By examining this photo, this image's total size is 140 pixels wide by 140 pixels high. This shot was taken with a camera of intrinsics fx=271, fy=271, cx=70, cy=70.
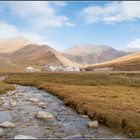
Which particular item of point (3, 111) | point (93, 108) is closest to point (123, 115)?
point (93, 108)

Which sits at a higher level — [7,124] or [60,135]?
[7,124]

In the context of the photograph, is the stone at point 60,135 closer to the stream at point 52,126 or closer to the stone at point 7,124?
the stream at point 52,126

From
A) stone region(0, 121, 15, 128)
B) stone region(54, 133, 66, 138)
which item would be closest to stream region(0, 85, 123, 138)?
stone region(54, 133, 66, 138)

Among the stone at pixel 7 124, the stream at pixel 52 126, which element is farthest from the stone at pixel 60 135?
the stone at pixel 7 124

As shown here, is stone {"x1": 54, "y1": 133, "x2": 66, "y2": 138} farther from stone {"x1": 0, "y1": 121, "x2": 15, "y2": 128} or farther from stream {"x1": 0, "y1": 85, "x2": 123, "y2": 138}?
stone {"x1": 0, "y1": 121, "x2": 15, "y2": 128}

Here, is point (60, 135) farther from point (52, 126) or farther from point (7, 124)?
point (7, 124)

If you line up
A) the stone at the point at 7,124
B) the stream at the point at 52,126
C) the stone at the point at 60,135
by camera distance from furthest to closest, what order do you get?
the stone at the point at 7,124, the stream at the point at 52,126, the stone at the point at 60,135

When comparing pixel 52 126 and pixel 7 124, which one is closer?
pixel 7 124

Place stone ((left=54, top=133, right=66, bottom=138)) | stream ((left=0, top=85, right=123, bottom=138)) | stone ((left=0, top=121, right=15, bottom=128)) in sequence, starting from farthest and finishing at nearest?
stone ((left=0, top=121, right=15, bottom=128))
stream ((left=0, top=85, right=123, bottom=138))
stone ((left=54, top=133, right=66, bottom=138))

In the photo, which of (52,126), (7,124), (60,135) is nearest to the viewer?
(60,135)

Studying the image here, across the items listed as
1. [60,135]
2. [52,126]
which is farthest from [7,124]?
[60,135]

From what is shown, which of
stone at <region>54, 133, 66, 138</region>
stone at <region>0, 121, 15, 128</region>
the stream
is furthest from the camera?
stone at <region>0, 121, 15, 128</region>

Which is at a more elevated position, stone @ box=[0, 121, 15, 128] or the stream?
stone @ box=[0, 121, 15, 128]

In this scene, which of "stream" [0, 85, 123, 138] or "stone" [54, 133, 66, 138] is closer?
"stone" [54, 133, 66, 138]
